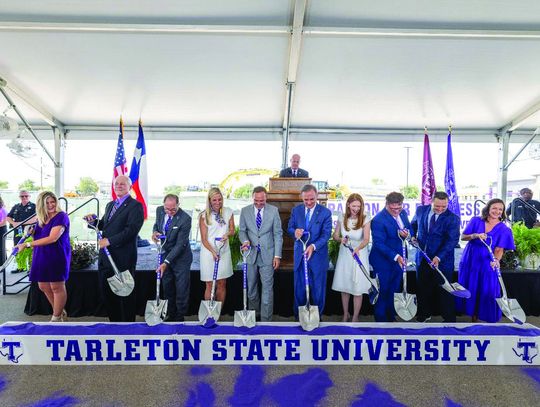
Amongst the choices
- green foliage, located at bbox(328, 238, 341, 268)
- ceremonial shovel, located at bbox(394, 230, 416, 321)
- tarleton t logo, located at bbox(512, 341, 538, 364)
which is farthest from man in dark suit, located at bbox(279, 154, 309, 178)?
tarleton t logo, located at bbox(512, 341, 538, 364)

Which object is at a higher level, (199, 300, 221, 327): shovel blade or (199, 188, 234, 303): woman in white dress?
(199, 188, 234, 303): woman in white dress

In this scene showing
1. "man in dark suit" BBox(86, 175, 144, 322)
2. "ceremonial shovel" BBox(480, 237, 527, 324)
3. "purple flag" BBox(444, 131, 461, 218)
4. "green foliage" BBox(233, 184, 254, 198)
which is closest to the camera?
"ceremonial shovel" BBox(480, 237, 527, 324)

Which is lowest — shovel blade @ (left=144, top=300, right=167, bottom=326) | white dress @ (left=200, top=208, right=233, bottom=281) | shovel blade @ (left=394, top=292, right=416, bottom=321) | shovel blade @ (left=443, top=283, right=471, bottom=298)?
shovel blade @ (left=144, top=300, right=167, bottom=326)

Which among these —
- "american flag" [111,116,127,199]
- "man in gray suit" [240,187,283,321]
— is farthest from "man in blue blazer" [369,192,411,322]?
"american flag" [111,116,127,199]

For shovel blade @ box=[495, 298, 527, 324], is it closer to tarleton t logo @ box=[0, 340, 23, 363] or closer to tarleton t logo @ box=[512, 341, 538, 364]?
tarleton t logo @ box=[512, 341, 538, 364]

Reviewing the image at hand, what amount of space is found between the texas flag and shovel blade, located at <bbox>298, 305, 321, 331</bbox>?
17.0ft

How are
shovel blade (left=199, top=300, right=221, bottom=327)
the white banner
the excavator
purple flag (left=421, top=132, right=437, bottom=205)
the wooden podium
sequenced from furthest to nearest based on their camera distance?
the excavator, purple flag (left=421, top=132, right=437, bottom=205), the wooden podium, shovel blade (left=199, top=300, right=221, bottom=327), the white banner

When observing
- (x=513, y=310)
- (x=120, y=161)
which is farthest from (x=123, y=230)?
(x=120, y=161)

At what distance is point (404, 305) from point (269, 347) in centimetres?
129

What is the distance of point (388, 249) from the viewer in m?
3.18

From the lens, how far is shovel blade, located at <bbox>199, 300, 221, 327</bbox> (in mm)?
2700

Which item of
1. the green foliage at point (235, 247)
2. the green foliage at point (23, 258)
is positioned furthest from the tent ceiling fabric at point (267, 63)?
the green foliage at point (23, 258)

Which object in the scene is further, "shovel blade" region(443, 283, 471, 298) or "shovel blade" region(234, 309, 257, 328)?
"shovel blade" region(443, 283, 471, 298)

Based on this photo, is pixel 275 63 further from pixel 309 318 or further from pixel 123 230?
pixel 309 318
